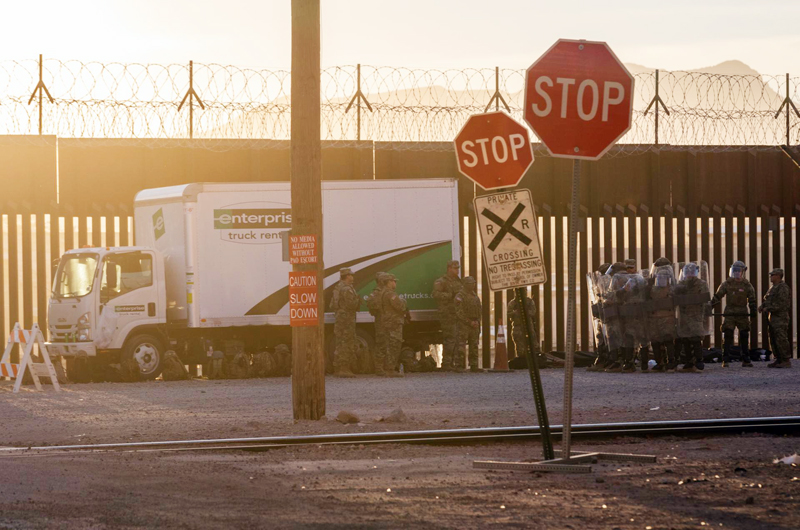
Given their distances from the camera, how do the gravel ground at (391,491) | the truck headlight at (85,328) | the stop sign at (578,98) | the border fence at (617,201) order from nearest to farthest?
the gravel ground at (391,491), the stop sign at (578,98), the truck headlight at (85,328), the border fence at (617,201)

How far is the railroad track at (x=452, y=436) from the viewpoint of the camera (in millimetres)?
10289

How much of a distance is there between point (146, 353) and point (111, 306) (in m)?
1.00

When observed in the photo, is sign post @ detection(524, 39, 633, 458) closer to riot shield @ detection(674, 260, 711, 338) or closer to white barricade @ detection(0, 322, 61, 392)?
white barricade @ detection(0, 322, 61, 392)

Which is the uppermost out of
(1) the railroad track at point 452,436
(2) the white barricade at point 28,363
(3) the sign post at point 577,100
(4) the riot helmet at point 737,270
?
(3) the sign post at point 577,100

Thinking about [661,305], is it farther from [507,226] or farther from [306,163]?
[507,226]

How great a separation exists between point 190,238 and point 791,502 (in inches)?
572

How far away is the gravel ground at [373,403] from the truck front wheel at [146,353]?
769 mm

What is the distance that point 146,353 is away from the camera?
65.8 feet

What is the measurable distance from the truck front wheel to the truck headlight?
656mm

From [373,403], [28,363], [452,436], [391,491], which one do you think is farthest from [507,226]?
[28,363]

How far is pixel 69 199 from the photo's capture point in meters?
22.9

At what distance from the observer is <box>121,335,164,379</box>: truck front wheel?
19.9 m

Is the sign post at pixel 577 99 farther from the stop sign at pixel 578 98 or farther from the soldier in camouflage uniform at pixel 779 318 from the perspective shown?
the soldier in camouflage uniform at pixel 779 318

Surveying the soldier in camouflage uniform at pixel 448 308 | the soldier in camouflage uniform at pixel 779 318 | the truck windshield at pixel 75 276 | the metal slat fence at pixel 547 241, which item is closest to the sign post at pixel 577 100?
the soldier in camouflage uniform at pixel 448 308
